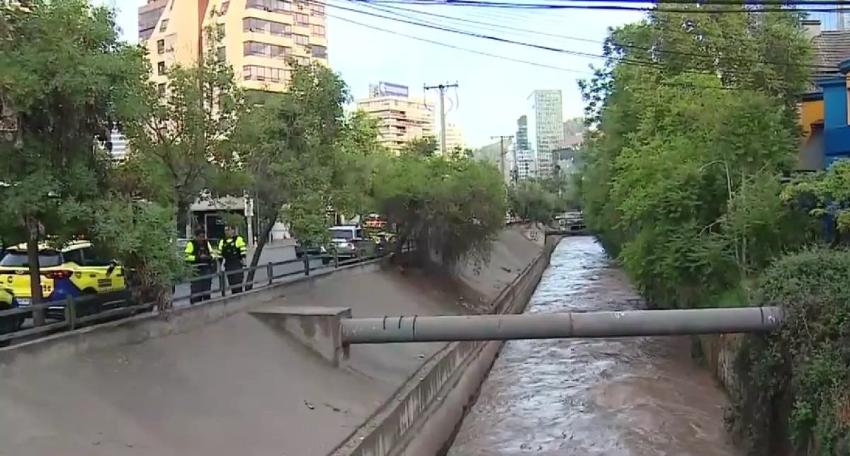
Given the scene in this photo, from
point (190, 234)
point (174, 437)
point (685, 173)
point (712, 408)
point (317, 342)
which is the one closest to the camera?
point (174, 437)

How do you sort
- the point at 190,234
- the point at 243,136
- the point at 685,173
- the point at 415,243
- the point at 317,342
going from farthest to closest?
the point at 415,243 → the point at 685,173 → the point at 190,234 → the point at 243,136 → the point at 317,342

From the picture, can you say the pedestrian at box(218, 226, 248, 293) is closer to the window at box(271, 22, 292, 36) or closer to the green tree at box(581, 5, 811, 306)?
the green tree at box(581, 5, 811, 306)

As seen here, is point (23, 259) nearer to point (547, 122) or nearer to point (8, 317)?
point (8, 317)

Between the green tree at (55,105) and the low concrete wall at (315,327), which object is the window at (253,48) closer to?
the low concrete wall at (315,327)

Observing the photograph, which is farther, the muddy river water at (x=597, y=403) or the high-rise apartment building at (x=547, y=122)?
the high-rise apartment building at (x=547, y=122)

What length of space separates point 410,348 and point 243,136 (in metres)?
6.21

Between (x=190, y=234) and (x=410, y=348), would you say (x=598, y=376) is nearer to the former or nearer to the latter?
(x=410, y=348)

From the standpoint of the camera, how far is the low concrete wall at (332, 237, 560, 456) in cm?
1308

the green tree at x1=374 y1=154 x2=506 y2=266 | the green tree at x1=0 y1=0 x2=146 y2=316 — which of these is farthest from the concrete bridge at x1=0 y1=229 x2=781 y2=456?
the green tree at x1=374 y1=154 x2=506 y2=266

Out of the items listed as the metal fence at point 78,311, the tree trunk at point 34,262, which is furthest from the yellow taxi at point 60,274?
the tree trunk at point 34,262

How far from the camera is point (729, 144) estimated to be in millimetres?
22438

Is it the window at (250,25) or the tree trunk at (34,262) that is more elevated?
the window at (250,25)

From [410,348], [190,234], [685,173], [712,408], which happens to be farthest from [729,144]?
[190,234]

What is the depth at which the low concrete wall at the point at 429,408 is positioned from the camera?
42.9ft
